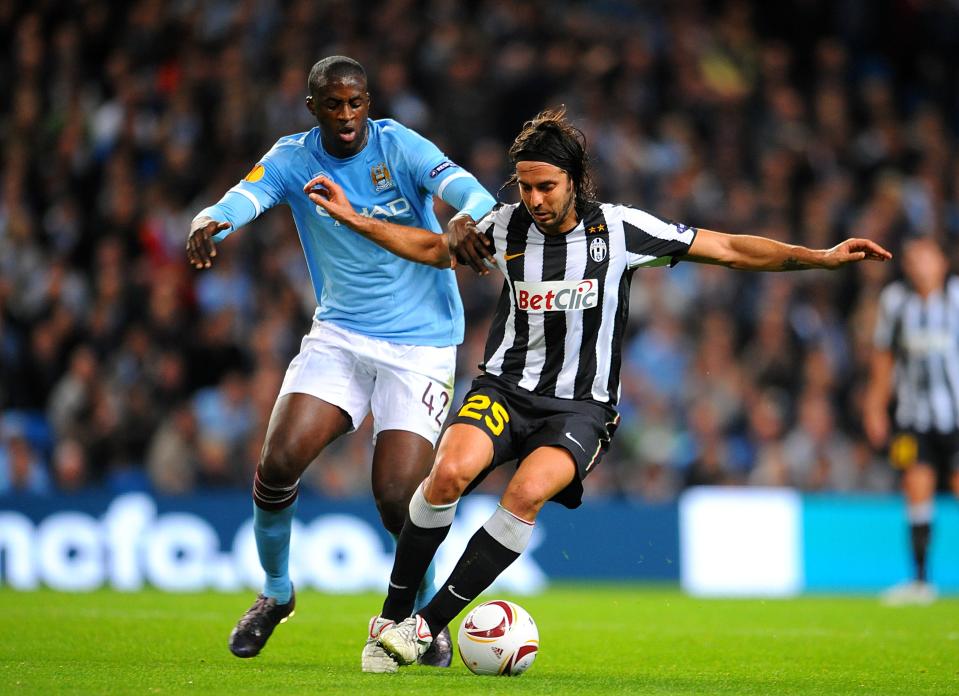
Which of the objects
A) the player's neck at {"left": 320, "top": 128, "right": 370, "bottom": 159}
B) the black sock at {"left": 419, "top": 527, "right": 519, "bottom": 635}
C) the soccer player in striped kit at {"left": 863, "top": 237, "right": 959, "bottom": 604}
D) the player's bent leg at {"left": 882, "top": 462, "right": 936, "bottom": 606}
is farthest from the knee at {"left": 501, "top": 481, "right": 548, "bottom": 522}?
the soccer player in striped kit at {"left": 863, "top": 237, "right": 959, "bottom": 604}

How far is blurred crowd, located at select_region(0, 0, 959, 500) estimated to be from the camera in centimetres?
1274

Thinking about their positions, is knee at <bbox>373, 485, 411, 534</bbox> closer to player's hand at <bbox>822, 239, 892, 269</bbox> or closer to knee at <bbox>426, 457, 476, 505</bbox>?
knee at <bbox>426, 457, 476, 505</bbox>

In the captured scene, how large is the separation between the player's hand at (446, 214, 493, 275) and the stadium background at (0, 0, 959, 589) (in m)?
6.14

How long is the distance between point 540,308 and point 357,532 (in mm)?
6014

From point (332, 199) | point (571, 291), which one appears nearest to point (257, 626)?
point (332, 199)

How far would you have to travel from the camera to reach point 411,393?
6.50 m

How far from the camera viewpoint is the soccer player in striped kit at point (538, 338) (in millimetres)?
5730

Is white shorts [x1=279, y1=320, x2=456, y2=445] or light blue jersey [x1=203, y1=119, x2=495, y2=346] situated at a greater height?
light blue jersey [x1=203, y1=119, x2=495, y2=346]

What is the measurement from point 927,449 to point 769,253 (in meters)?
5.72

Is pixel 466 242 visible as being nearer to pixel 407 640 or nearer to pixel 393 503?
pixel 393 503

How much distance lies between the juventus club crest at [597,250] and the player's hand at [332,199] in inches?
38.8

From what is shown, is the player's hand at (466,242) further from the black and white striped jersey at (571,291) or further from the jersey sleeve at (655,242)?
the jersey sleeve at (655,242)

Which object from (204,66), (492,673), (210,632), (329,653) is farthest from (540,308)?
(204,66)

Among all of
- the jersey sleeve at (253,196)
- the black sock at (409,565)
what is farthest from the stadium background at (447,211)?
the black sock at (409,565)
